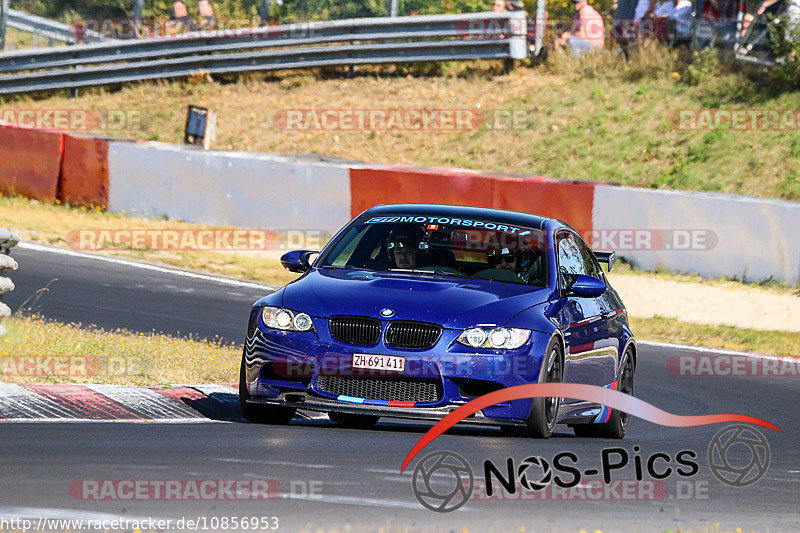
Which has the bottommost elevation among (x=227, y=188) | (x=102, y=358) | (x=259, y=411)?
(x=102, y=358)

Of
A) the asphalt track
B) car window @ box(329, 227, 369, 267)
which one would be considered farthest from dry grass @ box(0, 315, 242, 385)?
car window @ box(329, 227, 369, 267)

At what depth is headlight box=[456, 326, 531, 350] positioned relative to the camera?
764cm

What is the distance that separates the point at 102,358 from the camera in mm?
10039

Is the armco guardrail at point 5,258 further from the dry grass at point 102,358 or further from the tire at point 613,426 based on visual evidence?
the tire at point 613,426

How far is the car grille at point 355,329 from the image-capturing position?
7.66 m

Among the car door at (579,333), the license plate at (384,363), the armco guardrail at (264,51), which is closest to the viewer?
the license plate at (384,363)

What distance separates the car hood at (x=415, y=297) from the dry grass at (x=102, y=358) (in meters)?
1.88

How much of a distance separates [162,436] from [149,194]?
547 inches

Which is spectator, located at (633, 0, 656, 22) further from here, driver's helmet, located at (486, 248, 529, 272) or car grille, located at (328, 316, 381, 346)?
car grille, located at (328, 316, 381, 346)

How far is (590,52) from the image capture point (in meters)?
26.9

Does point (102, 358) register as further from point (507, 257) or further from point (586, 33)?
point (586, 33)

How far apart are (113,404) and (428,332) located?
2144 millimetres

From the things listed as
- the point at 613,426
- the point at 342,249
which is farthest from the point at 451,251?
the point at 613,426

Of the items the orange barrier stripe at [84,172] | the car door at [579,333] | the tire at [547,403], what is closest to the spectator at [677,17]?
the orange barrier stripe at [84,172]
